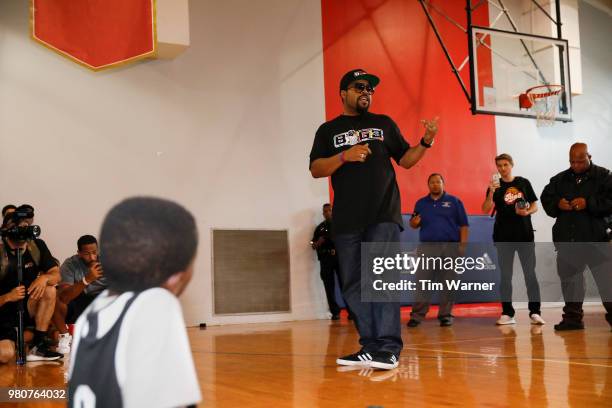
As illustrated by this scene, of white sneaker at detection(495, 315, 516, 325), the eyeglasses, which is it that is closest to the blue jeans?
the eyeglasses

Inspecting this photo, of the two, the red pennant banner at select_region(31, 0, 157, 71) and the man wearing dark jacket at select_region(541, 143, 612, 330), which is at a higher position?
the red pennant banner at select_region(31, 0, 157, 71)

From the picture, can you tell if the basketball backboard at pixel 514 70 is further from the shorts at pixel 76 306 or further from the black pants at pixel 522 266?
the shorts at pixel 76 306

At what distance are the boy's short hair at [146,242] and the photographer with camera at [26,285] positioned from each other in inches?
150

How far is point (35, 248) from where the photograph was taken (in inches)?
201

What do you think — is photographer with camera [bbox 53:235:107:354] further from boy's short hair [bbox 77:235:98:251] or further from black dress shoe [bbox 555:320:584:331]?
black dress shoe [bbox 555:320:584:331]

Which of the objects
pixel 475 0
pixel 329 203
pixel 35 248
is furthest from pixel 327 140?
pixel 475 0

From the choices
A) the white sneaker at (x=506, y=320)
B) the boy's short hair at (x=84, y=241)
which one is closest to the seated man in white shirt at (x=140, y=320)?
the boy's short hair at (x=84, y=241)

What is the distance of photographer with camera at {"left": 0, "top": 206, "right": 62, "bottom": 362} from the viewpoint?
181 inches

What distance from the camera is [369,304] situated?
387cm

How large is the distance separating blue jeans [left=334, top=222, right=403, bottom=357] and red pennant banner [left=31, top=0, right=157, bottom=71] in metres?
1.56

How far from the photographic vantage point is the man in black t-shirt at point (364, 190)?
3807 millimetres

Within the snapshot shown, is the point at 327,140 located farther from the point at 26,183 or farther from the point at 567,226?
the point at 26,183

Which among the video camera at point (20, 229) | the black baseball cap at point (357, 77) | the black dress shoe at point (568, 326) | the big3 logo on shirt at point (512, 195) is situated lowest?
the black dress shoe at point (568, 326)

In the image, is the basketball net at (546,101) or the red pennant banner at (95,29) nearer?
the red pennant banner at (95,29)
